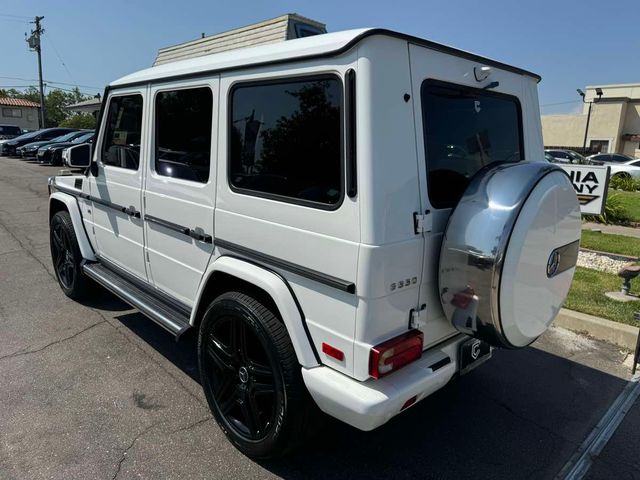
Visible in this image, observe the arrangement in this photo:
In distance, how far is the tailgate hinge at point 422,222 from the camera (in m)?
2.08

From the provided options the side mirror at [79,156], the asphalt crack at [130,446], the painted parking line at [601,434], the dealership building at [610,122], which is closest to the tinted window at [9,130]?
the side mirror at [79,156]

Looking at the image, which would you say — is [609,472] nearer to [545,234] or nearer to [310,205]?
[545,234]

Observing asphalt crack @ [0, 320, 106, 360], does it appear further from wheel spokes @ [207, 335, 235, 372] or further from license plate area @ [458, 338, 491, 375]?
license plate area @ [458, 338, 491, 375]

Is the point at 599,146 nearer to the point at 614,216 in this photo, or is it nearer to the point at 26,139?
the point at 614,216

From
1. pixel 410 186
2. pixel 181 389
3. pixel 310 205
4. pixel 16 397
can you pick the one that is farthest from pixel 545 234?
pixel 16 397

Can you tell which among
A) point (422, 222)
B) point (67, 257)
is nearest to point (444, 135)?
point (422, 222)

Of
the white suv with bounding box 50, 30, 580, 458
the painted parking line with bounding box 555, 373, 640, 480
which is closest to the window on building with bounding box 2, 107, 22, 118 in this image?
the white suv with bounding box 50, 30, 580, 458

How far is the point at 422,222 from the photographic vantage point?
2104 mm

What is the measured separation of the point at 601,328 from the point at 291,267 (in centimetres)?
344

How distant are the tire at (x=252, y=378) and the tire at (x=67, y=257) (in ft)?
7.83

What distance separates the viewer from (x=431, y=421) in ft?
9.84

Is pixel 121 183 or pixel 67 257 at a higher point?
pixel 121 183

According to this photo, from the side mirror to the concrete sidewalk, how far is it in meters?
8.58

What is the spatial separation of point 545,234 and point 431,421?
4.95ft
